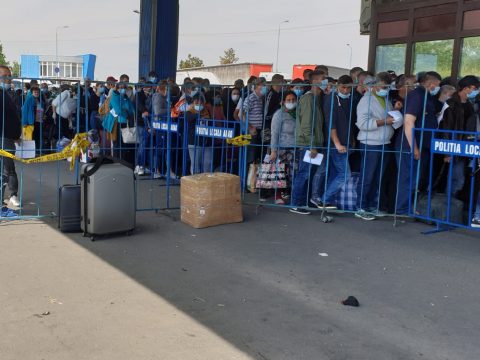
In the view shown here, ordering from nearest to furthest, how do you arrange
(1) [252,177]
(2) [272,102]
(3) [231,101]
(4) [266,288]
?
(4) [266,288] → (2) [272,102] → (1) [252,177] → (3) [231,101]

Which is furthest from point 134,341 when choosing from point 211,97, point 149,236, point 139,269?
point 211,97

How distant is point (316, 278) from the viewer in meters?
5.37

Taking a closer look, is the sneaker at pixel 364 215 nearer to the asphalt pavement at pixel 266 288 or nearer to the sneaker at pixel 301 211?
the asphalt pavement at pixel 266 288

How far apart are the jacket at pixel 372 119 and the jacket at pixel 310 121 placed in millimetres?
563

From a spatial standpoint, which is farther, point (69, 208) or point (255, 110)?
point (255, 110)

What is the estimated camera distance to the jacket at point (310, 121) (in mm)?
7797

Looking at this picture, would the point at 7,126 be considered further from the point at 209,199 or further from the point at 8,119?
the point at 209,199

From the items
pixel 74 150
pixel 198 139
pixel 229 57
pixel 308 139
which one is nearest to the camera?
pixel 74 150

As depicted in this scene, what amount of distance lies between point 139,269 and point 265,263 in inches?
52.4

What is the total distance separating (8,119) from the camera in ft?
24.1

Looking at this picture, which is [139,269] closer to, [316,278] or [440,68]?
[316,278]

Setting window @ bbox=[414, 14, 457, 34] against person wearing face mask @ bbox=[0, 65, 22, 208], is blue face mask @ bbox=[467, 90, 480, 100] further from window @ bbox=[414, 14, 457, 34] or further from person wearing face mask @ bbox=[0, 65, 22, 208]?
person wearing face mask @ bbox=[0, 65, 22, 208]

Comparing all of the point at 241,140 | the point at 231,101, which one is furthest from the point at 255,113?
the point at 231,101

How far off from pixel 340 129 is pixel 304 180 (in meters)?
0.94
